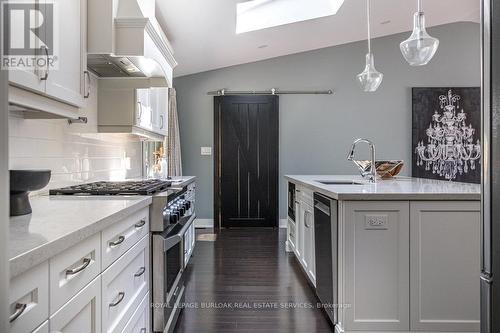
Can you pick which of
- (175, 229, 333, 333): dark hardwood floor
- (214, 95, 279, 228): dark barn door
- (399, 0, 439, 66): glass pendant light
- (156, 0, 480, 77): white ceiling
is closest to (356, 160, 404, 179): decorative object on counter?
(399, 0, 439, 66): glass pendant light

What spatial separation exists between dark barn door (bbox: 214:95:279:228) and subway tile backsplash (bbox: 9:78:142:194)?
2.33 meters

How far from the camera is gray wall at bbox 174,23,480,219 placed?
557cm

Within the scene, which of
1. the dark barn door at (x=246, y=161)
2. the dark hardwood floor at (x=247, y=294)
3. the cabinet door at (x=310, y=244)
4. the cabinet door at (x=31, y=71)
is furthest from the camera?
the dark barn door at (x=246, y=161)

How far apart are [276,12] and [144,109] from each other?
2.32 m

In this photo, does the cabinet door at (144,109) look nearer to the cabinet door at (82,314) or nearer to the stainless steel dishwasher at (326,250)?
the stainless steel dishwasher at (326,250)

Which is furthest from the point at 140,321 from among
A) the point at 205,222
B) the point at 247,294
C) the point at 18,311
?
the point at 205,222

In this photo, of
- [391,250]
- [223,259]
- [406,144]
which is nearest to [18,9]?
[391,250]

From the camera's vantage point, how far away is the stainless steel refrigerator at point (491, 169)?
89cm

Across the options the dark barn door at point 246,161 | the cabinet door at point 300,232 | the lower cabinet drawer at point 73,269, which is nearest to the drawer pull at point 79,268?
the lower cabinet drawer at point 73,269

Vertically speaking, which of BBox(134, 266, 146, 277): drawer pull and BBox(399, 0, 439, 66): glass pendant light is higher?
BBox(399, 0, 439, 66): glass pendant light

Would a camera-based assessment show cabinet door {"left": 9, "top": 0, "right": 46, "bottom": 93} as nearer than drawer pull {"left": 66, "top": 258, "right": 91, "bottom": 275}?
No

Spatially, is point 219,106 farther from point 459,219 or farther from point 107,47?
point 459,219

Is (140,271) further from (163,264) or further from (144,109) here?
(144,109)

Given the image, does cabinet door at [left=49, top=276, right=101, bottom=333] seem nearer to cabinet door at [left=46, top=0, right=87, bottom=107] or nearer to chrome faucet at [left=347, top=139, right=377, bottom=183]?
cabinet door at [left=46, top=0, right=87, bottom=107]
